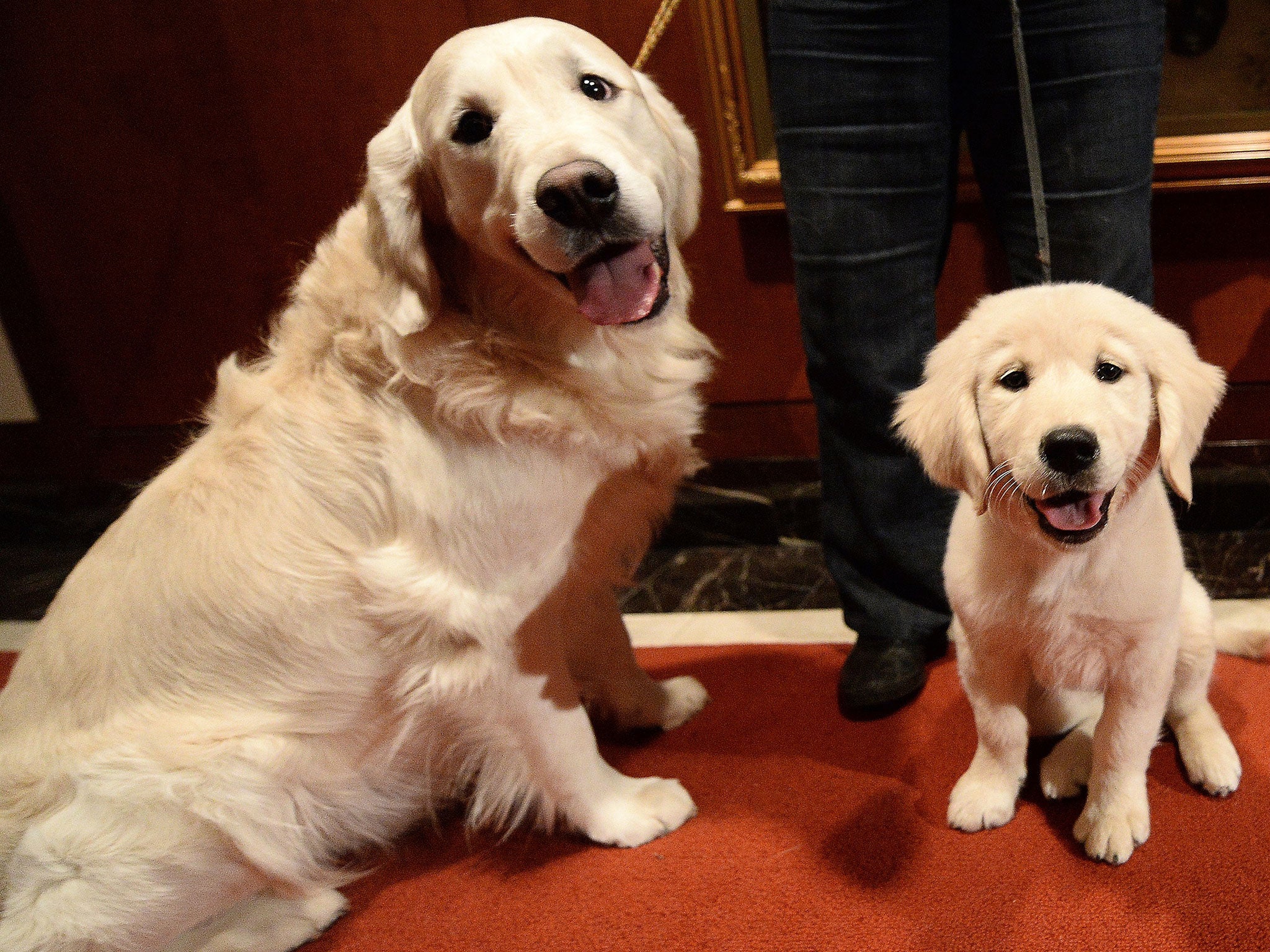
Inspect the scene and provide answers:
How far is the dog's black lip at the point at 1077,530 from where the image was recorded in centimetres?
110

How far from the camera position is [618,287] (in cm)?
126

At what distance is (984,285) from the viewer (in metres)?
2.42

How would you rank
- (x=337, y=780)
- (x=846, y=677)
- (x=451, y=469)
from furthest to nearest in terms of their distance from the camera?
(x=846, y=677) → (x=337, y=780) → (x=451, y=469)

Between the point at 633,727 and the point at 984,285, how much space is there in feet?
4.91

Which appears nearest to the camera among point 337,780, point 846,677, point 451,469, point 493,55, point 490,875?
point 493,55

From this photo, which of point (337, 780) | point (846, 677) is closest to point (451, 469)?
point (337, 780)

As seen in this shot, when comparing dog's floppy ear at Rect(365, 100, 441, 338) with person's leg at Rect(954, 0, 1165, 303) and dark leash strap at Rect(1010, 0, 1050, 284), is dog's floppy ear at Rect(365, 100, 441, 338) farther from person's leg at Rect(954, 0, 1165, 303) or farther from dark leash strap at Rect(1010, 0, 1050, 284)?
person's leg at Rect(954, 0, 1165, 303)

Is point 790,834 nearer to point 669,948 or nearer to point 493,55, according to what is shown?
point 669,948

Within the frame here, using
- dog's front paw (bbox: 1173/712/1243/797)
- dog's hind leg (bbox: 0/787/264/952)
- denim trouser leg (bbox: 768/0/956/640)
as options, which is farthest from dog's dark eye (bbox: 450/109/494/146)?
dog's front paw (bbox: 1173/712/1243/797)

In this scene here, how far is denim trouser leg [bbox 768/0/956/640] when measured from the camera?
149 centimetres

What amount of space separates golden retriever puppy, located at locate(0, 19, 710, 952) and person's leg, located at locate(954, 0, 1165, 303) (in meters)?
0.54

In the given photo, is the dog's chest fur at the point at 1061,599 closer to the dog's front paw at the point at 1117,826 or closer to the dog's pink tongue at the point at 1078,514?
the dog's pink tongue at the point at 1078,514

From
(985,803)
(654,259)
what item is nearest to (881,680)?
(985,803)

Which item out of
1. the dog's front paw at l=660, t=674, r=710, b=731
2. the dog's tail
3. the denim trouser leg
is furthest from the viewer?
the dog's front paw at l=660, t=674, r=710, b=731
